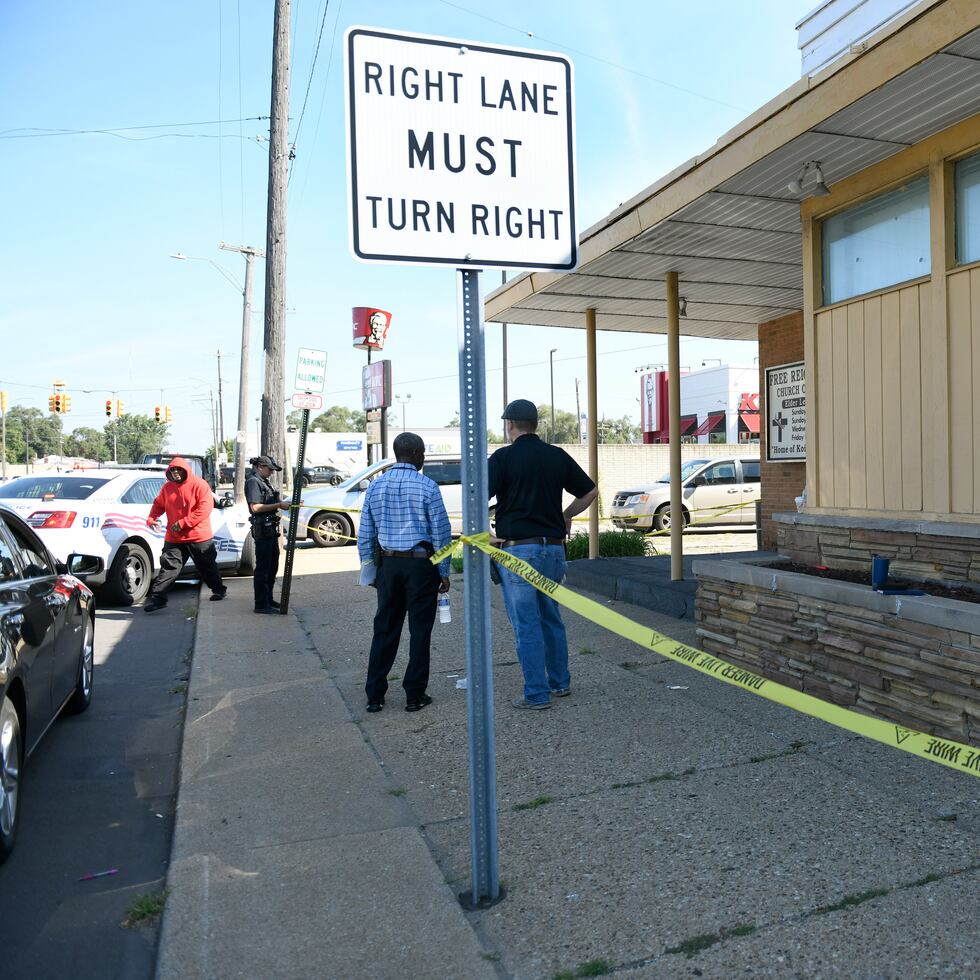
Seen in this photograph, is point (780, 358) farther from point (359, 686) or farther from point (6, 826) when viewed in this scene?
point (6, 826)

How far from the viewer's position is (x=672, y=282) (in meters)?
8.90

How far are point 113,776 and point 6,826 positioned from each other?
1125 mm

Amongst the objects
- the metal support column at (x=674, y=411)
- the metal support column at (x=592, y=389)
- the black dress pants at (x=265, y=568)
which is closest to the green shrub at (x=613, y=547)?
the metal support column at (x=592, y=389)

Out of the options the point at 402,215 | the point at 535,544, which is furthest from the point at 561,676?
the point at 402,215

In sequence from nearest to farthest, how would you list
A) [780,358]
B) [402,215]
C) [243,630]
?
[402,215]
[243,630]
[780,358]

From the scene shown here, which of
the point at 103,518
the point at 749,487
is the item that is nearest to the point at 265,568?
the point at 103,518

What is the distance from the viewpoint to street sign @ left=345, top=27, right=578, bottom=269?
9.71ft

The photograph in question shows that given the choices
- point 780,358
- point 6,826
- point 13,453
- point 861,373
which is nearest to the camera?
point 6,826

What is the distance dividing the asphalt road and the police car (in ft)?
10.6

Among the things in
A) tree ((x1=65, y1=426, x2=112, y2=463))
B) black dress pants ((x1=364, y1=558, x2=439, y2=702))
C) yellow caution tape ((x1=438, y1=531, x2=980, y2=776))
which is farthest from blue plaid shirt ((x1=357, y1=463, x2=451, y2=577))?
tree ((x1=65, y1=426, x2=112, y2=463))

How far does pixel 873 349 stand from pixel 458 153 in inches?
156

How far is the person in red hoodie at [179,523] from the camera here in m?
9.90

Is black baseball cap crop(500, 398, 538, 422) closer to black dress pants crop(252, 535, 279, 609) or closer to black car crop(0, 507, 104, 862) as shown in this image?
black car crop(0, 507, 104, 862)

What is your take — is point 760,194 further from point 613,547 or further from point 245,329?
point 245,329
